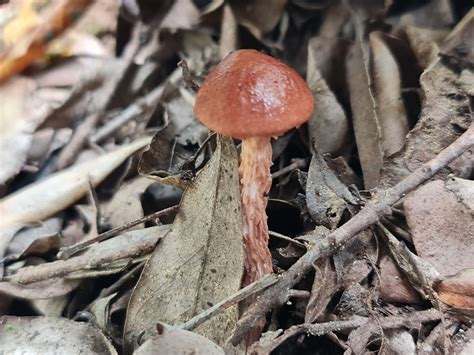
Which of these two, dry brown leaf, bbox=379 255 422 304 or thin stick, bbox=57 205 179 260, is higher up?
thin stick, bbox=57 205 179 260

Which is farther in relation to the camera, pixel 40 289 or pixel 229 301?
pixel 40 289

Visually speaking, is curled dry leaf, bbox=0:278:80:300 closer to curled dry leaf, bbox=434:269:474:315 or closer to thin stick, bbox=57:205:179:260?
thin stick, bbox=57:205:179:260

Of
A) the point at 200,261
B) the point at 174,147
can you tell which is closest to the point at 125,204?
the point at 174,147

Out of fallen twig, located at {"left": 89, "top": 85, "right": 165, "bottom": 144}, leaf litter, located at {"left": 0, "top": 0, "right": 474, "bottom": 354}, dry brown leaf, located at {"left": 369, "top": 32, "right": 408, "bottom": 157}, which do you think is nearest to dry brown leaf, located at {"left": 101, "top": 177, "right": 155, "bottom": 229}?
leaf litter, located at {"left": 0, "top": 0, "right": 474, "bottom": 354}

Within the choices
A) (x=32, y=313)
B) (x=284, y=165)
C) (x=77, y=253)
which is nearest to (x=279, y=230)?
(x=284, y=165)

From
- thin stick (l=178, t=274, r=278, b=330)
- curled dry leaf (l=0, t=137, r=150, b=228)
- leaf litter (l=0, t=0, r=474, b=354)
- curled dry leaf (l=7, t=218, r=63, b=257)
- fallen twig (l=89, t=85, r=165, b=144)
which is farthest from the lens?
fallen twig (l=89, t=85, r=165, b=144)

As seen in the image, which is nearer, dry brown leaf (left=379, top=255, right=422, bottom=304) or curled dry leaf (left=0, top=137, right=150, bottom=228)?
dry brown leaf (left=379, top=255, right=422, bottom=304)

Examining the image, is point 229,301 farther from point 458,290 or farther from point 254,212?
point 458,290

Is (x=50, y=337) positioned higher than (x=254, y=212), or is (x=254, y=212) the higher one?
(x=254, y=212)

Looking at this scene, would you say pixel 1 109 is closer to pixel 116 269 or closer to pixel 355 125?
pixel 116 269
